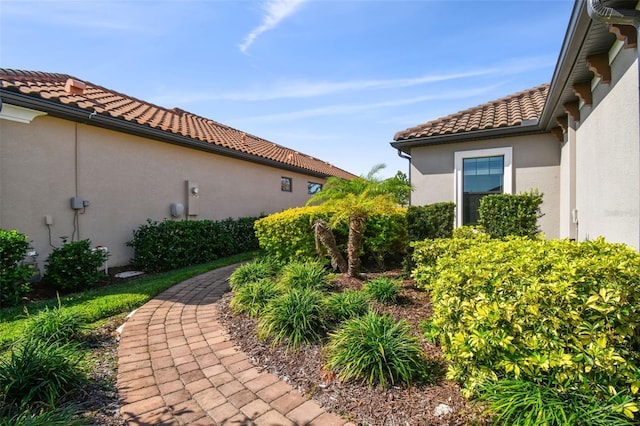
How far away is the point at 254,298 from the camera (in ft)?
14.6

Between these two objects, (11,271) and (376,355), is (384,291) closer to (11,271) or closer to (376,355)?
(376,355)

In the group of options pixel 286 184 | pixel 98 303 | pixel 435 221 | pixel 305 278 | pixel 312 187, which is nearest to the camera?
pixel 98 303

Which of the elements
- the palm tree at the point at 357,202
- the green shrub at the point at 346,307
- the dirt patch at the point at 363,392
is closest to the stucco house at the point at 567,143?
the palm tree at the point at 357,202

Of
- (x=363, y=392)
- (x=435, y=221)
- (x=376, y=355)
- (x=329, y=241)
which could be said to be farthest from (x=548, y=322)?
(x=329, y=241)

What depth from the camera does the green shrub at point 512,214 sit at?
4.92 metres

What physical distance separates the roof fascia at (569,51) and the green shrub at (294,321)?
14.0 ft

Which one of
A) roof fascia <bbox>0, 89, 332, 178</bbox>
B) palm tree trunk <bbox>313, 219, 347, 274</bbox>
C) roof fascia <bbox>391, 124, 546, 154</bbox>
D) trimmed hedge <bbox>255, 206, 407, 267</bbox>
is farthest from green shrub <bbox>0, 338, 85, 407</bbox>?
roof fascia <bbox>391, 124, 546, 154</bbox>

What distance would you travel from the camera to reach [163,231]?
310 inches

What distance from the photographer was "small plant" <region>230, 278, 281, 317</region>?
4301 millimetres

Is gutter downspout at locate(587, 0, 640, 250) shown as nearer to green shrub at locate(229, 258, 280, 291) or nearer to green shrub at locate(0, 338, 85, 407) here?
green shrub at locate(229, 258, 280, 291)

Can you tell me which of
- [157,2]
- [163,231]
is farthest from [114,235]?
[157,2]

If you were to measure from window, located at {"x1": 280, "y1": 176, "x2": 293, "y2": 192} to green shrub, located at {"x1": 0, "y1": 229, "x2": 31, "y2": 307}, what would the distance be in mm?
10172

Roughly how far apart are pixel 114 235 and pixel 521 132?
10319 millimetres

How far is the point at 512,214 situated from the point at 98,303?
702cm
